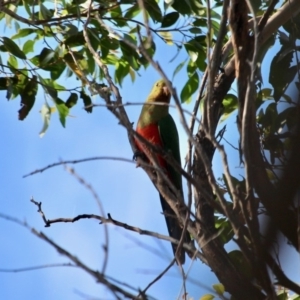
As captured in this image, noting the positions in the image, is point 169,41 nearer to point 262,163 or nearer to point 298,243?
point 262,163

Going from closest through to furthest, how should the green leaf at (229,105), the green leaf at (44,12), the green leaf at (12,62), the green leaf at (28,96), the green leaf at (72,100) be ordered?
the green leaf at (229,105) < the green leaf at (44,12) < the green leaf at (28,96) < the green leaf at (72,100) < the green leaf at (12,62)

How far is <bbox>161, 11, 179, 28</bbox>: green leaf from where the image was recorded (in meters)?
3.31

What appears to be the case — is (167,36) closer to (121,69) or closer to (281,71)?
(121,69)

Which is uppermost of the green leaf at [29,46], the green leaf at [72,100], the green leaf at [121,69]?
the green leaf at [29,46]

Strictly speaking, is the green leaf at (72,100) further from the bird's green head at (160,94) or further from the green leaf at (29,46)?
the bird's green head at (160,94)

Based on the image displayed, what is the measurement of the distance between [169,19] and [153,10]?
0.31 ft

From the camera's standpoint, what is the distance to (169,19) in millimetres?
3314

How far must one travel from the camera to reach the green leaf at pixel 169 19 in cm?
331

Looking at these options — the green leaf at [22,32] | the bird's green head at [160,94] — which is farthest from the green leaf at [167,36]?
the bird's green head at [160,94]

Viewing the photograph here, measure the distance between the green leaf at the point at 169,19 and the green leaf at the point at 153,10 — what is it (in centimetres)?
3

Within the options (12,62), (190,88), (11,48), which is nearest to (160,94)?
(190,88)

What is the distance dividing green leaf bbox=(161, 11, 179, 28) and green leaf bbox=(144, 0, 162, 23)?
29mm

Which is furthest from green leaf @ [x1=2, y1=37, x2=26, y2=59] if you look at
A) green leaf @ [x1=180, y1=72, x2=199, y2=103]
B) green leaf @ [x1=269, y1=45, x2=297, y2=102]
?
green leaf @ [x1=269, y1=45, x2=297, y2=102]

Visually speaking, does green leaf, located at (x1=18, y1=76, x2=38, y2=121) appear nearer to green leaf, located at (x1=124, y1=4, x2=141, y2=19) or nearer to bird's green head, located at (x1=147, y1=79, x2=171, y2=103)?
green leaf, located at (x1=124, y1=4, x2=141, y2=19)
